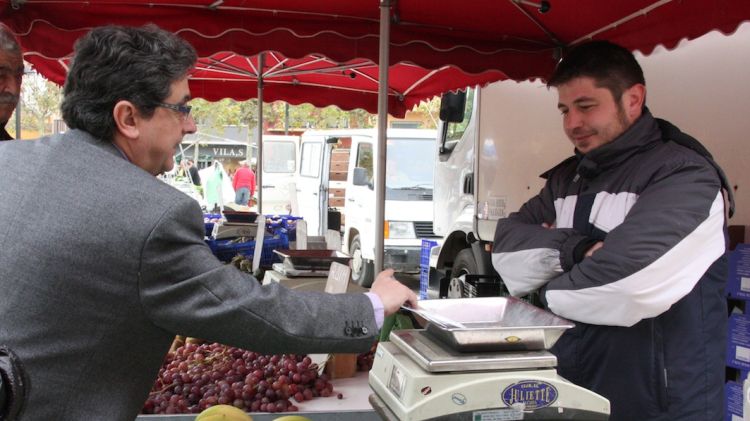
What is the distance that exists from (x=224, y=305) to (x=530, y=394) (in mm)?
742

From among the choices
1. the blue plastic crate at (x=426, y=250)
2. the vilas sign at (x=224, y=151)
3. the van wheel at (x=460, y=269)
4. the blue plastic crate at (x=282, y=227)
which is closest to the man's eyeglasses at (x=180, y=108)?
the blue plastic crate at (x=282, y=227)

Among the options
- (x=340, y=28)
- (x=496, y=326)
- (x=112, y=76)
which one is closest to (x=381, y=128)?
(x=340, y=28)

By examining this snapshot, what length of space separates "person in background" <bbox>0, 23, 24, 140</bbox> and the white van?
13.0m

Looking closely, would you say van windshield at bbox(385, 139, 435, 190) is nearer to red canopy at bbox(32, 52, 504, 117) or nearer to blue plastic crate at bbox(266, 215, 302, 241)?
→ red canopy at bbox(32, 52, 504, 117)

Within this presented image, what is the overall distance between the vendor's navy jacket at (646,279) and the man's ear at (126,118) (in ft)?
4.32

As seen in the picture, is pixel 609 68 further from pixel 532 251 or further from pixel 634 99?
pixel 532 251

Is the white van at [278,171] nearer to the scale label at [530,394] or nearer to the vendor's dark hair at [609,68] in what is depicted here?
the vendor's dark hair at [609,68]

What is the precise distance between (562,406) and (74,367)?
1.08 meters

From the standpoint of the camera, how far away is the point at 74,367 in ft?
4.60

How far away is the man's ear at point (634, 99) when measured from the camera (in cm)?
236

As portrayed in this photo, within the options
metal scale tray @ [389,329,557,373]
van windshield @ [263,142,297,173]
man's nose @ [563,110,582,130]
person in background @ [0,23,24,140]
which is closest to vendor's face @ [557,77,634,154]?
man's nose @ [563,110,582,130]

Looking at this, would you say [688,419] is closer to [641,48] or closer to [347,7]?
[641,48]

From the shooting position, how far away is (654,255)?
78.8 inches

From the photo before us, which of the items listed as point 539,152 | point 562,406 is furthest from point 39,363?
point 539,152
